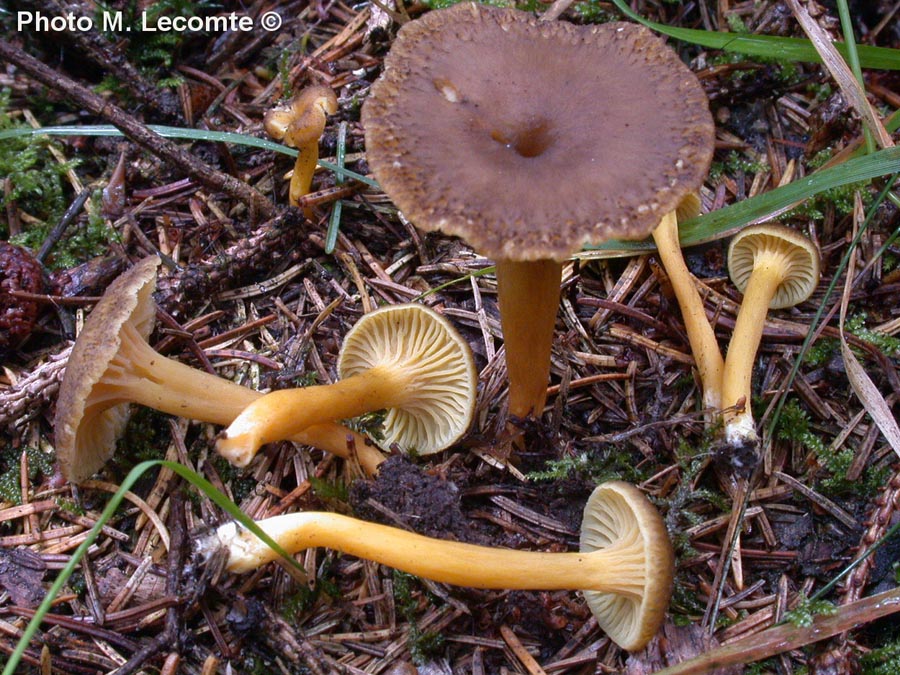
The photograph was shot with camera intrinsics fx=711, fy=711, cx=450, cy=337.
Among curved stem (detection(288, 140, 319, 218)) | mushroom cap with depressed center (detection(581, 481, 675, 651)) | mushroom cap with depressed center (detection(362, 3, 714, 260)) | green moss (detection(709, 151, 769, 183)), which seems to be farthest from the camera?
green moss (detection(709, 151, 769, 183))

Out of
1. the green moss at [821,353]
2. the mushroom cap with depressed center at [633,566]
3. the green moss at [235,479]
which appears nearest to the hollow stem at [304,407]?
the green moss at [235,479]

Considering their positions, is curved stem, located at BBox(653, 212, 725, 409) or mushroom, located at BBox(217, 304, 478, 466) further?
curved stem, located at BBox(653, 212, 725, 409)

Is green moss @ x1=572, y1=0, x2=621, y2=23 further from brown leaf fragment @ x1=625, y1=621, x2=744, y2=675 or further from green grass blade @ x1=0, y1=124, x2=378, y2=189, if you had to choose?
brown leaf fragment @ x1=625, y1=621, x2=744, y2=675

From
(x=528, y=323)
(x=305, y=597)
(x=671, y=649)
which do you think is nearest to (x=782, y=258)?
(x=528, y=323)

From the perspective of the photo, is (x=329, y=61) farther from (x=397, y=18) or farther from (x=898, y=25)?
(x=898, y=25)

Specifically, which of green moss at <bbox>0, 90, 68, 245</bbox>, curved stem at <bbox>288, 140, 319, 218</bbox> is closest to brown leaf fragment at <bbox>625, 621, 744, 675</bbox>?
curved stem at <bbox>288, 140, 319, 218</bbox>

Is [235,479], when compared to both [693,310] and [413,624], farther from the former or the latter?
[693,310]

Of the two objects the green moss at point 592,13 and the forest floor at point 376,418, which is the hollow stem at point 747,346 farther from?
the green moss at point 592,13

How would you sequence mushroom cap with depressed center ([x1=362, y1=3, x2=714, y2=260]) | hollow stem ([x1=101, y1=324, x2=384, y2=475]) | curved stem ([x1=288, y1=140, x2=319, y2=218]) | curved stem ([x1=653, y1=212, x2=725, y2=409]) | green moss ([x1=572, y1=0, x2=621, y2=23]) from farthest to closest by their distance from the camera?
1. green moss ([x1=572, y1=0, x2=621, y2=23])
2. curved stem ([x1=288, y1=140, x2=319, y2=218])
3. curved stem ([x1=653, y1=212, x2=725, y2=409])
4. hollow stem ([x1=101, y1=324, x2=384, y2=475])
5. mushroom cap with depressed center ([x1=362, y1=3, x2=714, y2=260])

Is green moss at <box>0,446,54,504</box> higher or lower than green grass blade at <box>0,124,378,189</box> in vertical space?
lower
